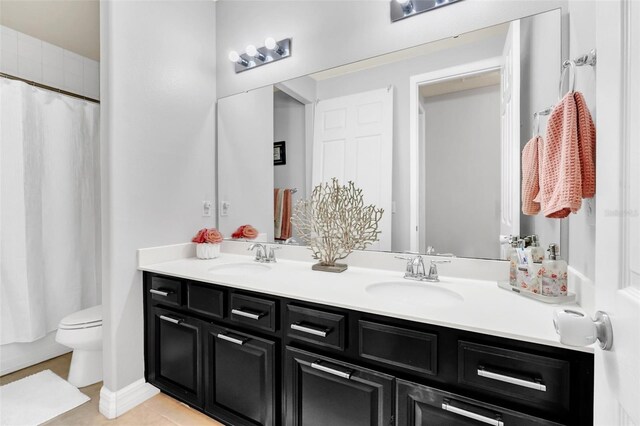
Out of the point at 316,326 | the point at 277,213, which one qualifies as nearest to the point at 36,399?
the point at 277,213

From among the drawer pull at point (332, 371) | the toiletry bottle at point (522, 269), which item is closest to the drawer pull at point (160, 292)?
the drawer pull at point (332, 371)

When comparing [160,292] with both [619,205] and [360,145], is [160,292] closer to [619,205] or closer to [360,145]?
[360,145]

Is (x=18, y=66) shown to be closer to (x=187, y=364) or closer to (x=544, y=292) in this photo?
(x=187, y=364)

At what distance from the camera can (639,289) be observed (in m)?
0.45

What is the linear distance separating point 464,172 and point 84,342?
2.45m

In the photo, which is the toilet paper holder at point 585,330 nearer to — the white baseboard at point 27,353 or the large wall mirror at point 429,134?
the large wall mirror at point 429,134

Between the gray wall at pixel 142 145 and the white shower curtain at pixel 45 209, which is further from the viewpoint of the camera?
the white shower curtain at pixel 45 209

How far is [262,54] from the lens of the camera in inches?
81.6

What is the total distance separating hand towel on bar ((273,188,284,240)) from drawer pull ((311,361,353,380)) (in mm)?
1007

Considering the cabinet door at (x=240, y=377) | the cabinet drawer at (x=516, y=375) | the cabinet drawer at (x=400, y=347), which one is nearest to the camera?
the cabinet drawer at (x=516, y=375)

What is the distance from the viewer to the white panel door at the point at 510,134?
4.42 feet

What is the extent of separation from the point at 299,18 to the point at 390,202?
1314 mm

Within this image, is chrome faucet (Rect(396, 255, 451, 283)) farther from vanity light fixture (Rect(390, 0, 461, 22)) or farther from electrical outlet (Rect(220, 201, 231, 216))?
electrical outlet (Rect(220, 201, 231, 216))

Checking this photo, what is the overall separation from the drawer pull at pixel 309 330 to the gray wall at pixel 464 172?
0.75 meters
